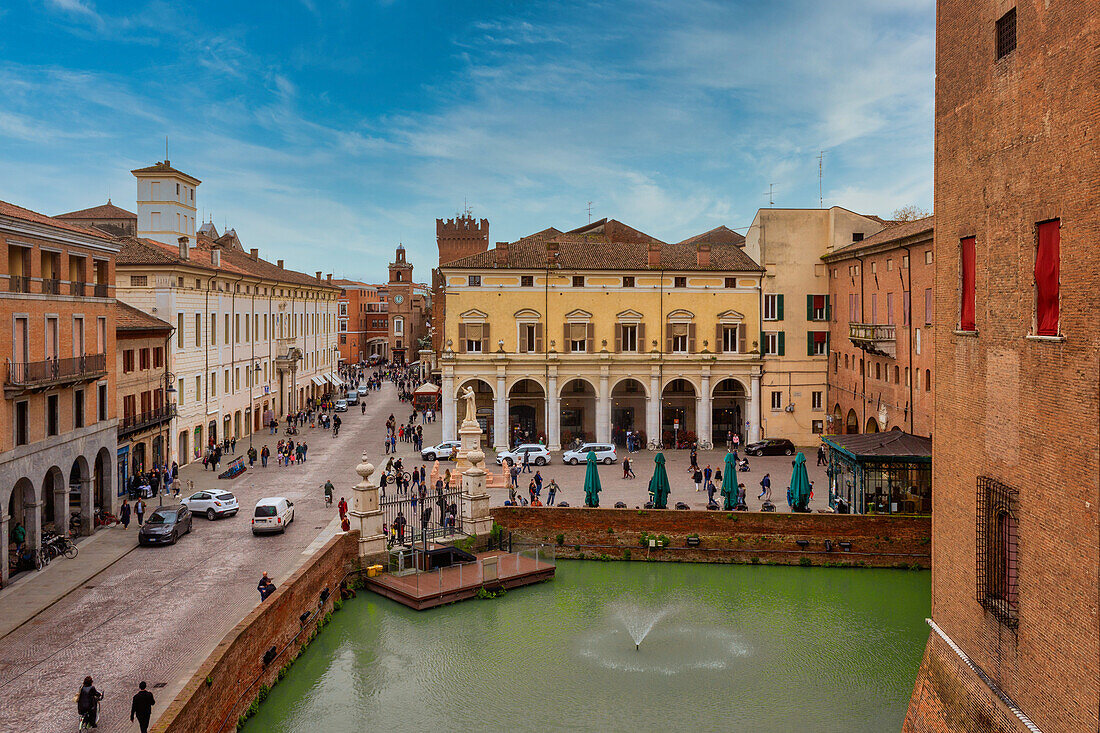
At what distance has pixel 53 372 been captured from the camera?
2400 cm

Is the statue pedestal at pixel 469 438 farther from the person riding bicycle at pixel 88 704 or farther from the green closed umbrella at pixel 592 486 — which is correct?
the person riding bicycle at pixel 88 704

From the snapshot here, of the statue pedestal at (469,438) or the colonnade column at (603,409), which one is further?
the colonnade column at (603,409)

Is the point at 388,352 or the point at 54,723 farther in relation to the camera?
the point at 388,352

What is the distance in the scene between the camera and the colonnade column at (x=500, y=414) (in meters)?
43.3

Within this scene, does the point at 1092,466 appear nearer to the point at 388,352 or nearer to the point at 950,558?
the point at 950,558

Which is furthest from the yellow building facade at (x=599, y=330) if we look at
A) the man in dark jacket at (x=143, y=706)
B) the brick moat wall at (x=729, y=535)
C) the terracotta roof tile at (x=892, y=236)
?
the man in dark jacket at (x=143, y=706)

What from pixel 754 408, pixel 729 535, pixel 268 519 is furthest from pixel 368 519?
pixel 754 408

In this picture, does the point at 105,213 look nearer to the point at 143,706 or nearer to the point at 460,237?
the point at 460,237

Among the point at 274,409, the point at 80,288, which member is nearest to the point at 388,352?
the point at 274,409

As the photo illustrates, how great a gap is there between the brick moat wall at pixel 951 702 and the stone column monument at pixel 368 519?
15.2 meters

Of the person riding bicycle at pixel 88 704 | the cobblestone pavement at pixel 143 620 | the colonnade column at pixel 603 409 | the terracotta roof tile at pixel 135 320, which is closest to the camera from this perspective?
the person riding bicycle at pixel 88 704

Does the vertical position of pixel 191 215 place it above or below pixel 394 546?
above

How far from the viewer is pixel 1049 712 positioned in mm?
10594

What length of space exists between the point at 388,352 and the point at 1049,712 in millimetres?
119342
